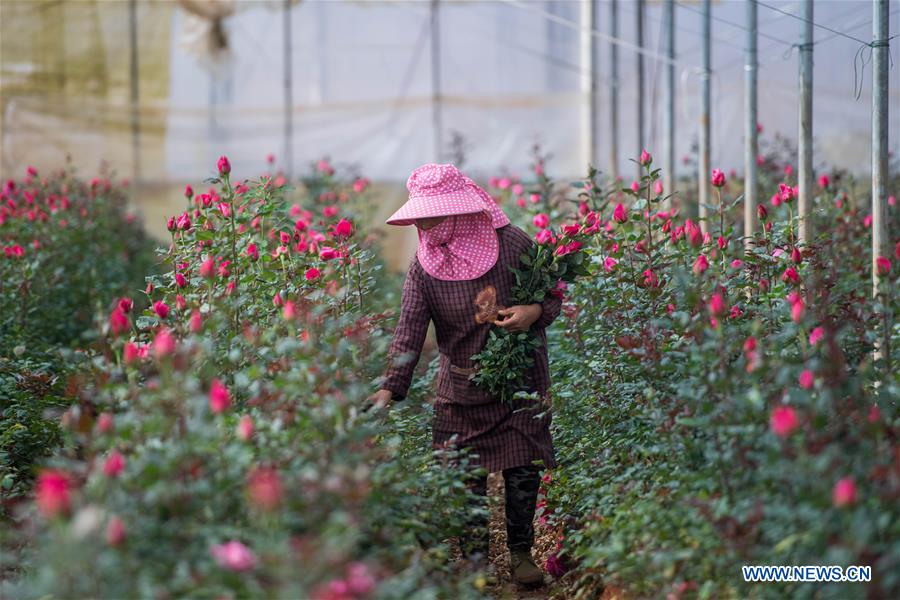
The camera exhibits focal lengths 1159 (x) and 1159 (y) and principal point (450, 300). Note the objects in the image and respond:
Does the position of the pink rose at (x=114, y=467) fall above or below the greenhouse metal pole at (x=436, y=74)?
below

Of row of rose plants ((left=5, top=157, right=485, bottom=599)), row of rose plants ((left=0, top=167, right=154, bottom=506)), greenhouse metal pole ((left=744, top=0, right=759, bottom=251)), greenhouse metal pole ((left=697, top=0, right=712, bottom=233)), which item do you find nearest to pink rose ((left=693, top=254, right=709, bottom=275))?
row of rose plants ((left=5, top=157, right=485, bottom=599))

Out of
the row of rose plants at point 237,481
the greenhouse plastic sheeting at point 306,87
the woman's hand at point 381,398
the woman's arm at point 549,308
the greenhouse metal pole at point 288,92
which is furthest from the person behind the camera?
the greenhouse metal pole at point 288,92

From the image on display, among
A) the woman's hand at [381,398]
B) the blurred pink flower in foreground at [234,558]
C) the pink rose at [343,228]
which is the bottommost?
the blurred pink flower in foreground at [234,558]

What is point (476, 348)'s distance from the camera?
3309 mm

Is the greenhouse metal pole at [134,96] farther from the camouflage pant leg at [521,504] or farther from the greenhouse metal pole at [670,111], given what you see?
the camouflage pant leg at [521,504]

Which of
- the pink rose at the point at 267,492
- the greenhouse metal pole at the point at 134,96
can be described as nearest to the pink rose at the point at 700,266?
the pink rose at the point at 267,492

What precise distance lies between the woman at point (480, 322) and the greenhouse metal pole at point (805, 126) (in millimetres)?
1461

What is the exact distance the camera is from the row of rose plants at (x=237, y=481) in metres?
1.81

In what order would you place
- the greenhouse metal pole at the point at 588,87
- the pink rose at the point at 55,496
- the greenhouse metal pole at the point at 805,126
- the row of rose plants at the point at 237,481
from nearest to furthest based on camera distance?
1. the pink rose at the point at 55,496
2. the row of rose plants at the point at 237,481
3. the greenhouse metal pole at the point at 805,126
4. the greenhouse metal pole at the point at 588,87

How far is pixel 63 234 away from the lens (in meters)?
6.12

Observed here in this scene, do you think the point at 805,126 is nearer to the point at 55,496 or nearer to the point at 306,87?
the point at 55,496

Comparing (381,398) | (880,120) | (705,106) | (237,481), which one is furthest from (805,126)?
(237,481)

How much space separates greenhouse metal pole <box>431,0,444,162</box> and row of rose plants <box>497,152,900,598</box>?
27.4ft

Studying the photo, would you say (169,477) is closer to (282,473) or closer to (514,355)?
(282,473)
